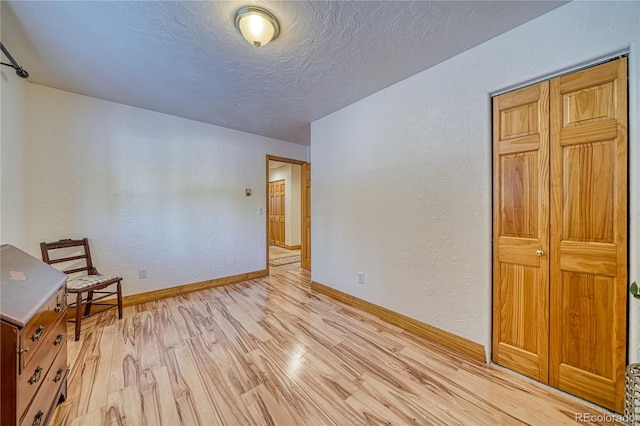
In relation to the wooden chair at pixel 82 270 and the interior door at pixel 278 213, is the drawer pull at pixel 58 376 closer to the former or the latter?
the wooden chair at pixel 82 270

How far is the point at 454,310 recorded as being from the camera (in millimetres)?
1939

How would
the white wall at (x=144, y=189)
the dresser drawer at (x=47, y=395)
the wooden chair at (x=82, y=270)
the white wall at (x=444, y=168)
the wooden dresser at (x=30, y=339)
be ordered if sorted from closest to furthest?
the wooden dresser at (x=30, y=339), the dresser drawer at (x=47, y=395), the white wall at (x=444, y=168), the wooden chair at (x=82, y=270), the white wall at (x=144, y=189)

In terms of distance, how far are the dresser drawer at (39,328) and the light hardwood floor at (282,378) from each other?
21.7 inches

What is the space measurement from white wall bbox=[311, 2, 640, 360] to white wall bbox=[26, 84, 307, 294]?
6.01 feet

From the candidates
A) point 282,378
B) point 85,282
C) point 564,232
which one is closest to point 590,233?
point 564,232

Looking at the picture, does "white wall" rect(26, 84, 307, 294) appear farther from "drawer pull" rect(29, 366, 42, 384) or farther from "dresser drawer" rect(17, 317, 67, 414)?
"drawer pull" rect(29, 366, 42, 384)

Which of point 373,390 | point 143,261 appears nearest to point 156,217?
point 143,261

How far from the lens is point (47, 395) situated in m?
1.19

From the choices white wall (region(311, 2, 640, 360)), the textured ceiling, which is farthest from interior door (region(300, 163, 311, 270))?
the textured ceiling

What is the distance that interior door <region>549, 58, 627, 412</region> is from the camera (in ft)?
4.32

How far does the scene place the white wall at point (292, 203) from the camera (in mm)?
6531

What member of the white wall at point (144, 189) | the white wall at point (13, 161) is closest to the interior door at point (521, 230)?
the white wall at point (144, 189)

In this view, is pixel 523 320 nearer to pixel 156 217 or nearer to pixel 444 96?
pixel 444 96

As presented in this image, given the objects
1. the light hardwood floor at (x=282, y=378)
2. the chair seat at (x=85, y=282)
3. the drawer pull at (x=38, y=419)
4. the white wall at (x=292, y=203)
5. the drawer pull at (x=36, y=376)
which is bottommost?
the light hardwood floor at (x=282, y=378)
